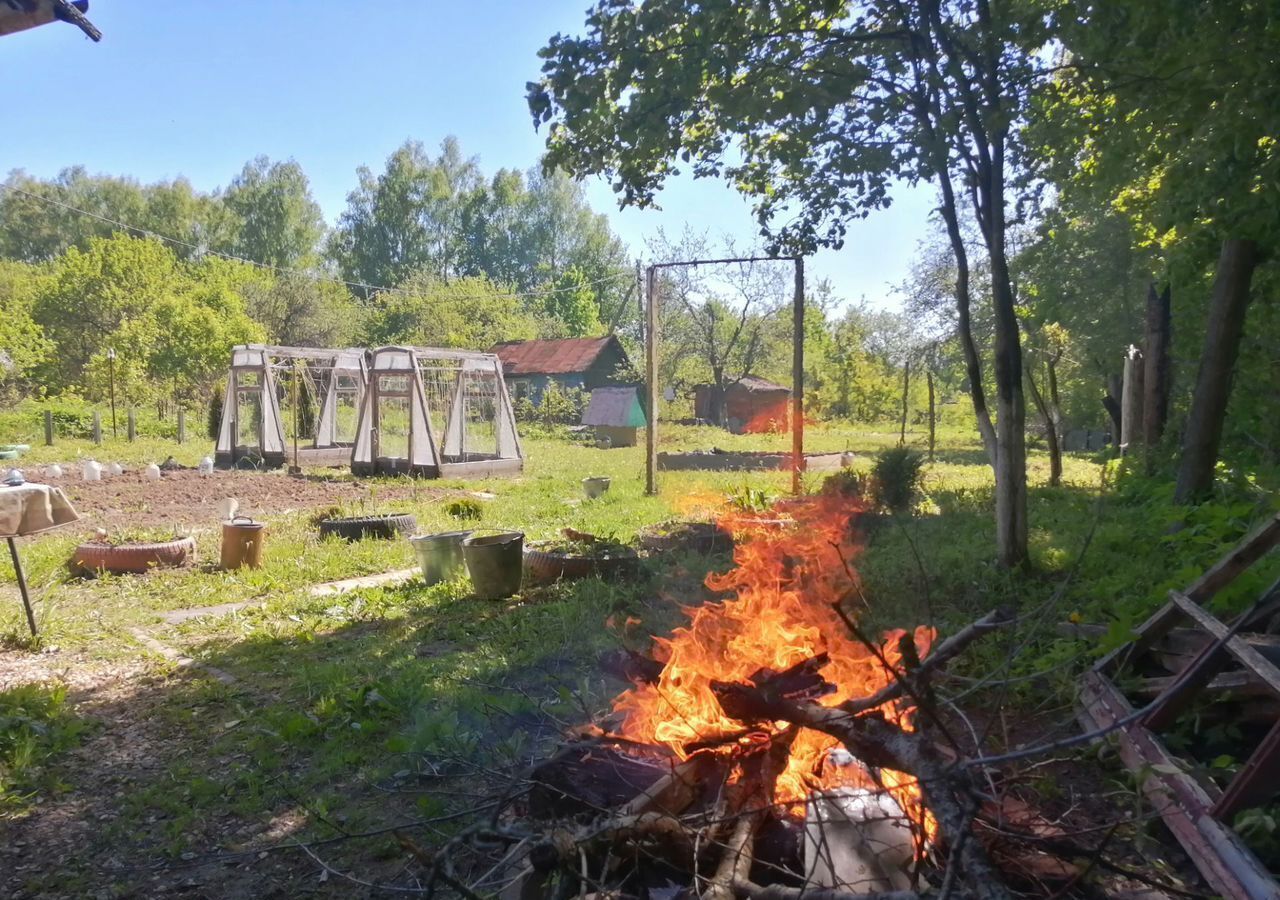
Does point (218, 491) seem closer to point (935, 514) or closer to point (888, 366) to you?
point (935, 514)

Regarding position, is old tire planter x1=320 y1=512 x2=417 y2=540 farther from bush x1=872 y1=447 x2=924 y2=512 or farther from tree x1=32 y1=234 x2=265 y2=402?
tree x1=32 y1=234 x2=265 y2=402

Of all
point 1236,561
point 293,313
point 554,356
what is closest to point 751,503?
point 1236,561

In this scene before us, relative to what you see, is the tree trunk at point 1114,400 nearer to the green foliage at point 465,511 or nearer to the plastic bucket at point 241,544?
the green foliage at point 465,511

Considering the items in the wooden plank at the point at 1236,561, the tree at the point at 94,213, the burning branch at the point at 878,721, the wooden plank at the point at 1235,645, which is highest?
the tree at the point at 94,213

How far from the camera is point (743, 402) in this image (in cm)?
3791

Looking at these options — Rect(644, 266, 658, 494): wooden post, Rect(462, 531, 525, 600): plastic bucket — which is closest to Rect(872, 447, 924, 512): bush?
Rect(644, 266, 658, 494): wooden post

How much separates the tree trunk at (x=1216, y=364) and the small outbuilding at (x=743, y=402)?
28747 mm

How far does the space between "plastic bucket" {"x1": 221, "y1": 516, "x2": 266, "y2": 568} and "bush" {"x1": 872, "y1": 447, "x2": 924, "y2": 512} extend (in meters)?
7.39

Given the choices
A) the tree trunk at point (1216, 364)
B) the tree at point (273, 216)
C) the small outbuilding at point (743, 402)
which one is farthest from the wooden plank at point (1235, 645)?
the tree at point (273, 216)

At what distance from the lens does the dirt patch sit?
12.1m

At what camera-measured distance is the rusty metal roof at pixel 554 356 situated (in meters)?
39.6

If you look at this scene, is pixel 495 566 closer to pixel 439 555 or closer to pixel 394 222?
pixel 439 555

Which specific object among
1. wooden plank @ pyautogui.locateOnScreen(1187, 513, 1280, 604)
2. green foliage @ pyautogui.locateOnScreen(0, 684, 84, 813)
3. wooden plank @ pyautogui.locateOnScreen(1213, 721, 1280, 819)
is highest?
wooden plank @ pyautogui.locateOnScreen(1187, 513, 1280, 604)

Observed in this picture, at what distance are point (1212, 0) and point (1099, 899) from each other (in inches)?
217
